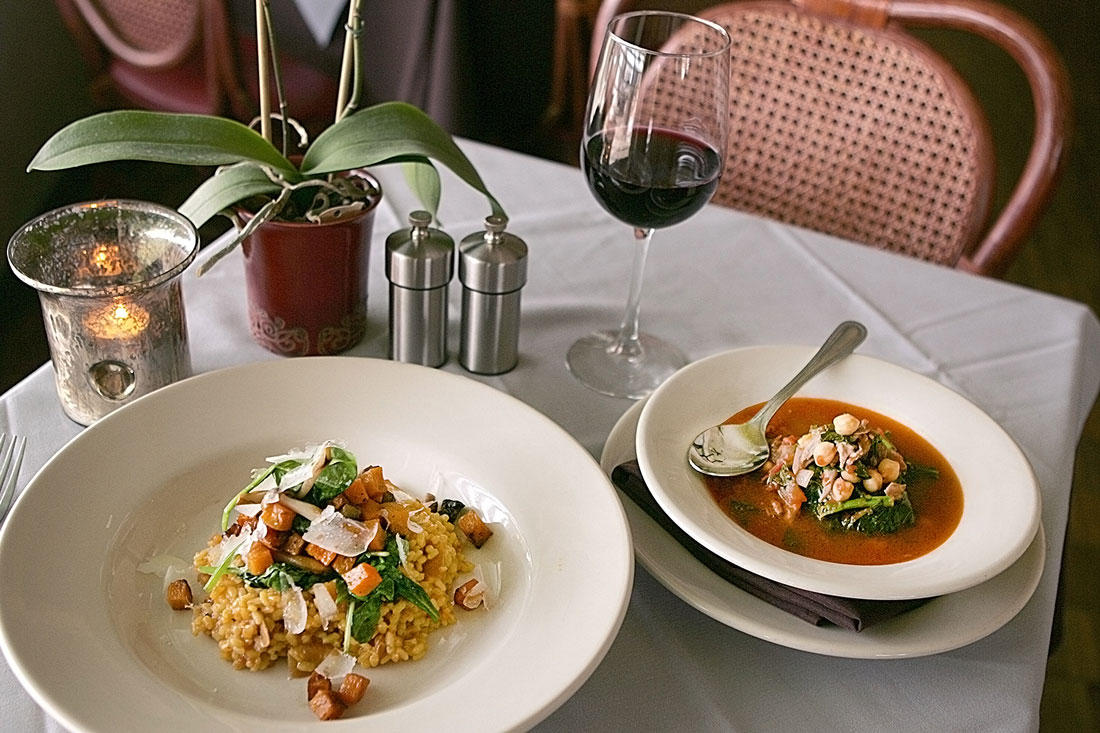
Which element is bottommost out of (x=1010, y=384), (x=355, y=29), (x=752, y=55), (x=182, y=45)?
(x=182, y=45)

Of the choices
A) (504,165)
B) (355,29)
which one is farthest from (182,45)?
(355,29)

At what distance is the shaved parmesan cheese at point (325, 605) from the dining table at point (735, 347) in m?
0.13

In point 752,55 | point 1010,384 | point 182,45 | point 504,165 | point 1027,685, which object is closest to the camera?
point 1027,685

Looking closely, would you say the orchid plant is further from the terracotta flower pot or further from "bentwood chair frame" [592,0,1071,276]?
"bentwood chair frame" [592,0,1071,276]

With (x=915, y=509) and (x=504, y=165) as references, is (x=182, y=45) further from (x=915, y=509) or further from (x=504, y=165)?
(x=915, y=509)

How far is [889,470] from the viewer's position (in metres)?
0.75

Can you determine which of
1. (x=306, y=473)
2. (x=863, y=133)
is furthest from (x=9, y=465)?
(x=863, y=133)

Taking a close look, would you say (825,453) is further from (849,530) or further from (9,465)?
(9,465)

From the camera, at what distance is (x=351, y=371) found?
0.84 metres

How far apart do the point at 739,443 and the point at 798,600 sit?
145 mm

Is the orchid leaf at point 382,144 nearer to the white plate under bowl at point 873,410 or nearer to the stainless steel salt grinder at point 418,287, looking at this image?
the stainless steel salt grinder at point 418,287

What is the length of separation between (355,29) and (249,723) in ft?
1.86

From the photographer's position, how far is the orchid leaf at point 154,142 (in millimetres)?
827

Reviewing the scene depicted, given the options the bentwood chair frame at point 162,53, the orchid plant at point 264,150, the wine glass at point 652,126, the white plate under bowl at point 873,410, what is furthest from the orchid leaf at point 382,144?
the bentwood chair frame at point 162,53
